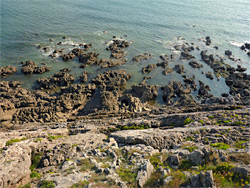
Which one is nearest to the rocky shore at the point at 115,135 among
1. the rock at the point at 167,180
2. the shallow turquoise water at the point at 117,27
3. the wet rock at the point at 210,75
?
the rock at the point at 167,180

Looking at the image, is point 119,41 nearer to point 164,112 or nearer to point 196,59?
point 196,59

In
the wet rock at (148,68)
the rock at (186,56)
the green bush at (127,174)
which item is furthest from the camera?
the rock at (186,56)

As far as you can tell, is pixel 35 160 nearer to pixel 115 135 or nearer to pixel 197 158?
pixel 115 135

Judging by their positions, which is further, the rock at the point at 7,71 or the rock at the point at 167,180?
the rock at the point at 7,71

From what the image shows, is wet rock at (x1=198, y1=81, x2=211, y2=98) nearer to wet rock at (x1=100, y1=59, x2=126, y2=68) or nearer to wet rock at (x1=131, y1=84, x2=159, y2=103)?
wet rock at (x1=131, y1=84, x2=159, y2=103)

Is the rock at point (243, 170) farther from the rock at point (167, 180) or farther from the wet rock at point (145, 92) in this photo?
the wet rock at point (145, 92)

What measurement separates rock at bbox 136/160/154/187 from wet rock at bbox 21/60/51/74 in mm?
38458

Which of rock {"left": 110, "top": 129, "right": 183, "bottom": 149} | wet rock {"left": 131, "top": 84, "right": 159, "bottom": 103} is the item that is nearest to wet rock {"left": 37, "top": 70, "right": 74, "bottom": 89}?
wet rock {"left": 131, "top": 84, "right": 159, "bottom": 103}

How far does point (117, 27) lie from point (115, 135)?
6532 cm

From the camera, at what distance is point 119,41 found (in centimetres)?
6381

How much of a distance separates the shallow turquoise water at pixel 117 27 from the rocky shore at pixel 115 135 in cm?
540

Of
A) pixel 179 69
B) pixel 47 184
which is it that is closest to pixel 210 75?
pixel 179 69

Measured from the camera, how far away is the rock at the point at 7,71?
1634 inches

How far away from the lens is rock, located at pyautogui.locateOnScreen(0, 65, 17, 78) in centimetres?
4151
